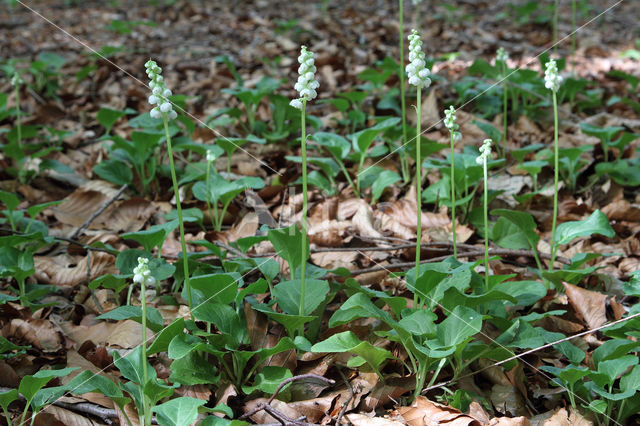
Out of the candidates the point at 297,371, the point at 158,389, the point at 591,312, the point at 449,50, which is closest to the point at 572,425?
the point at 591,312

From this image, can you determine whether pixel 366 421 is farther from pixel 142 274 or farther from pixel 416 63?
pixel 416 63

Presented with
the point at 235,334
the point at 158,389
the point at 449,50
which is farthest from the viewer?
the point at 449,50

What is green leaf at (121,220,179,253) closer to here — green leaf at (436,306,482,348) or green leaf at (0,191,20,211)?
green leaf at (0,191,20,211)

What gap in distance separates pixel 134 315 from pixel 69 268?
90 centimetres

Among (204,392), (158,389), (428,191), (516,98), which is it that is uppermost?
(516,98)

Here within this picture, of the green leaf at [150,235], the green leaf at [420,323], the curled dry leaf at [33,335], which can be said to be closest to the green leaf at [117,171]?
the green leaf at [150,235]

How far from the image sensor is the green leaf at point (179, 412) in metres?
1.43

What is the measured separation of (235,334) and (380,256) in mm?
861

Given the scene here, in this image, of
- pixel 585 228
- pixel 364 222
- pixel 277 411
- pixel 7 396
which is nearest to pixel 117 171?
pixel 364 222

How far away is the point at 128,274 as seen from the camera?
2.05 m

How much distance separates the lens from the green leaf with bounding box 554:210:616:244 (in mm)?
2111

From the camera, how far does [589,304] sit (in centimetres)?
208

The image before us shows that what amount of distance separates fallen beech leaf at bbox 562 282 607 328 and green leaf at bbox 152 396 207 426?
1.38m

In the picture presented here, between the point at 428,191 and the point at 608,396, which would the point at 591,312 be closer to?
the point at 608,396
